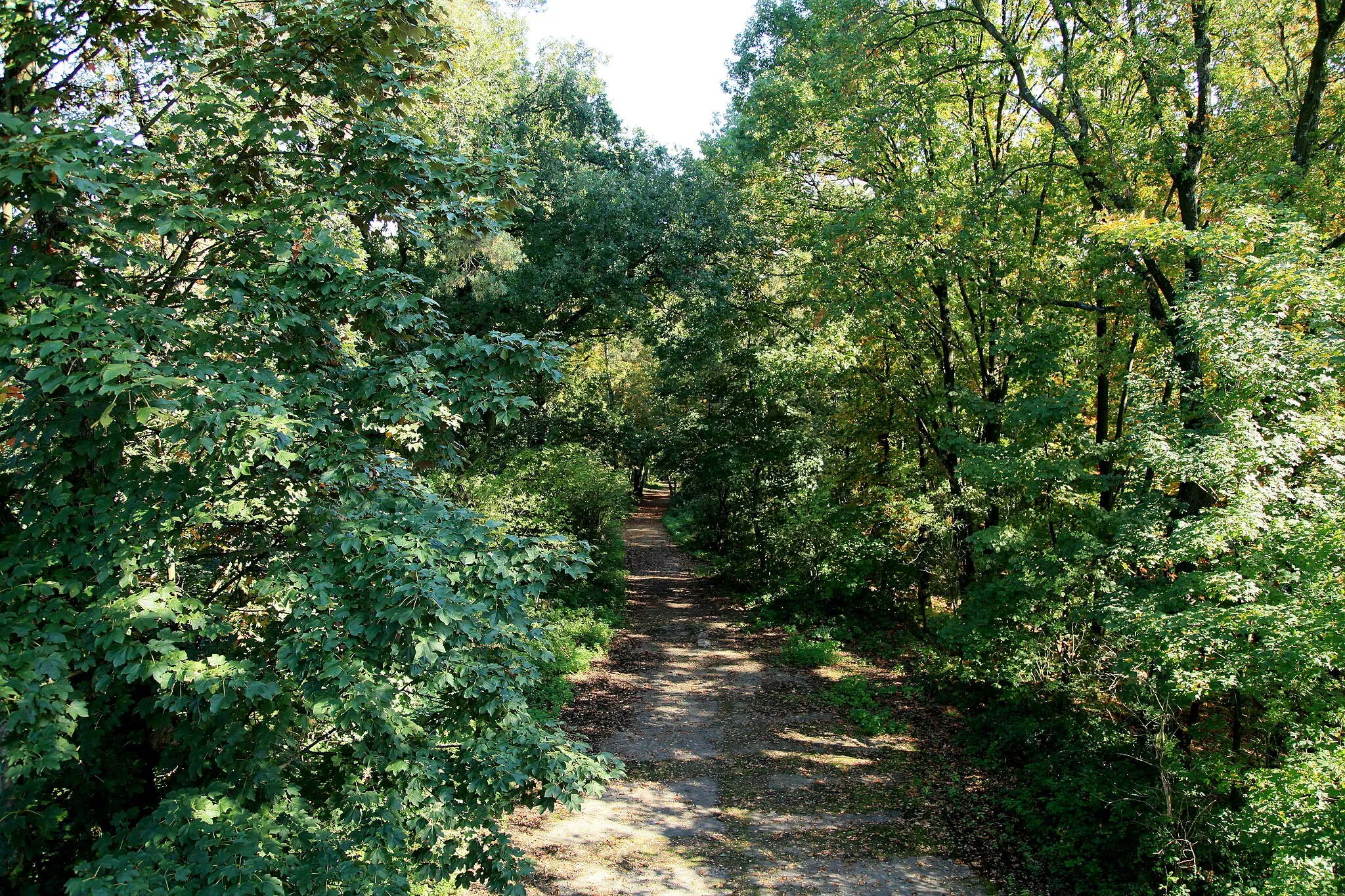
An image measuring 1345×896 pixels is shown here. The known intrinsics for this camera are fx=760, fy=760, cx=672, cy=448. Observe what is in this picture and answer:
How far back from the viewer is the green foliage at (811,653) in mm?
14539

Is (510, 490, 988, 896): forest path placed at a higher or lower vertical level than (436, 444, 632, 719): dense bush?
lower

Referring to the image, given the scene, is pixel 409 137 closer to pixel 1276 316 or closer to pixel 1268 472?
pixel 1276 316

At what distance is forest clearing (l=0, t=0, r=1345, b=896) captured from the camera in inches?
145

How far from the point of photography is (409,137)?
4.45 metres

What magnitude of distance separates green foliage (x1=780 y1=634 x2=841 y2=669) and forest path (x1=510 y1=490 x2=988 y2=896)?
1.28 feet

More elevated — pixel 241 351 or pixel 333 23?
pixel 333 23

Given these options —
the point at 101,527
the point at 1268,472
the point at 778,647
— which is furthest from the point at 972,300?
the point at 101,527

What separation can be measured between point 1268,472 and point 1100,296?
4.25 meters

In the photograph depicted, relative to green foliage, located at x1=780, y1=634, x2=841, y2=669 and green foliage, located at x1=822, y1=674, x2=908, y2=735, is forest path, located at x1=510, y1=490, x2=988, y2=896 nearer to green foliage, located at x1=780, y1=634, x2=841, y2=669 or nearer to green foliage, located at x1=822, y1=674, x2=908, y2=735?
green foliage, located at x1=822, y1=674, x2=908, y2=735

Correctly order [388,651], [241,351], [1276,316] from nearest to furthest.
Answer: [388,651], [241,351], [1276,316]

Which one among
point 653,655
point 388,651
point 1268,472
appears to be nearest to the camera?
point 388,651

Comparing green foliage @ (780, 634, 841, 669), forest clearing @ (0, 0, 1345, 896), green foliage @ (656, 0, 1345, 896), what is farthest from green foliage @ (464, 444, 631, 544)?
green foliage @ (780, 634, 841, 669)

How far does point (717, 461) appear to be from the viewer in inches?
721

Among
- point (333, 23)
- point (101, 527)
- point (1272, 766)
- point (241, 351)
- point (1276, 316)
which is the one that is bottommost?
point (1272, 766)
